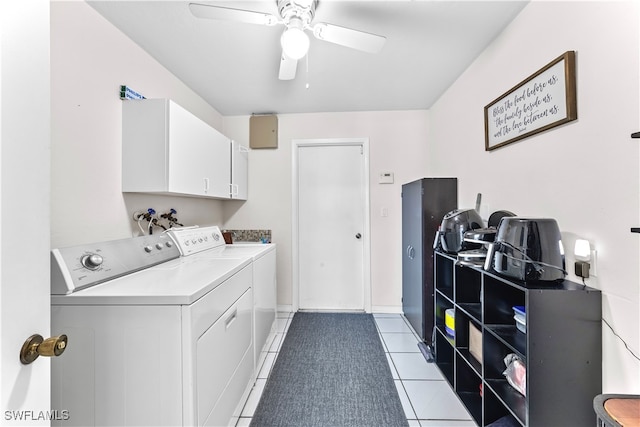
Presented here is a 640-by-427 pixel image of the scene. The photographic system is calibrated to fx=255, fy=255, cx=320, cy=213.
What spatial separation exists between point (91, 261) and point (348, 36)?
167cm

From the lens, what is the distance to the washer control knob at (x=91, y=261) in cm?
113

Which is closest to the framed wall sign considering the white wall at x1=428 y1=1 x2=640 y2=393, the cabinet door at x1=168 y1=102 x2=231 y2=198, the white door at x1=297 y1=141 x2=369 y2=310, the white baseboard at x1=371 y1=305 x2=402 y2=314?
the white wall at x1=428 y1=1 x2=640 y2=393

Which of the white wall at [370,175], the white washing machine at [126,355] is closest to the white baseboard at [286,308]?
the white wall at [370,175]

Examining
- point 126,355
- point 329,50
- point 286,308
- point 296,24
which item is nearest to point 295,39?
point 296,24

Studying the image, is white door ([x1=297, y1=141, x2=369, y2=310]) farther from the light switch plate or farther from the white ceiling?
the white ceiling

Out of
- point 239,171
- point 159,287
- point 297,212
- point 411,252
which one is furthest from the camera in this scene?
point 297,212

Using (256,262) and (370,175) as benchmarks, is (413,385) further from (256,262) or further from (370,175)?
(370,175)

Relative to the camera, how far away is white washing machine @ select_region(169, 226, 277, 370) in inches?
73.2

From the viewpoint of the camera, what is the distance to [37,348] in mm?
565

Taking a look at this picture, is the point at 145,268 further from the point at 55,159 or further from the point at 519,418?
the point at 519,418

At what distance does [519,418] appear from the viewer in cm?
111

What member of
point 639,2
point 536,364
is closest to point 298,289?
point 536,364

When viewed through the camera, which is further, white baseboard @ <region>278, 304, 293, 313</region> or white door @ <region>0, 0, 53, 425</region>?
white baseboard @ <region>278, 304, 293, 313</region>

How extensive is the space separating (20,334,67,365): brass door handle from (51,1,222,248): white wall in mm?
936
